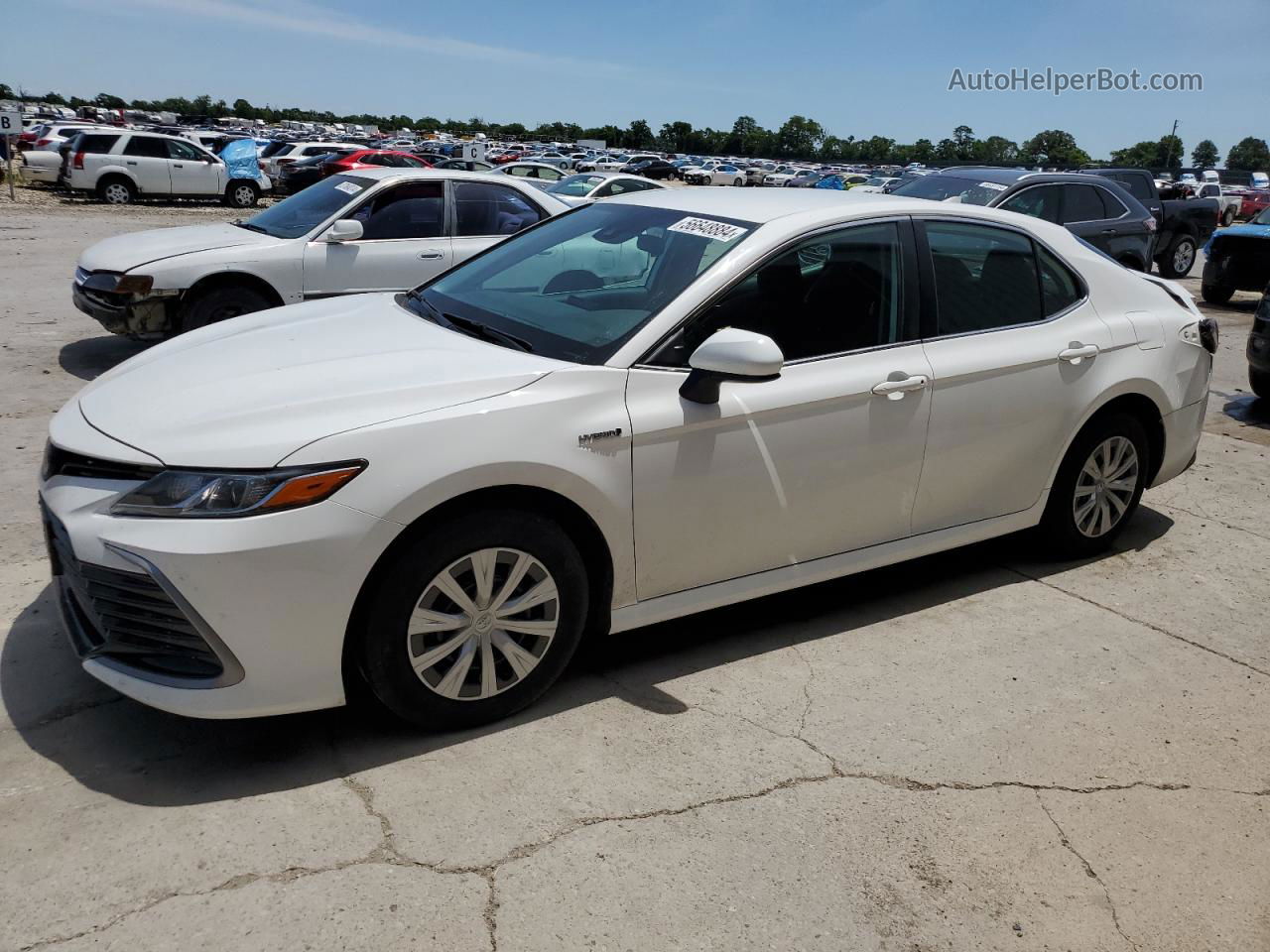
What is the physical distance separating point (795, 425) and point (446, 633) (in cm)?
143

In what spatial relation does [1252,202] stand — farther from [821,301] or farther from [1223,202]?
[821,301]

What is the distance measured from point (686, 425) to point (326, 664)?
1362 millimetres

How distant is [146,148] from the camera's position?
2422 cm

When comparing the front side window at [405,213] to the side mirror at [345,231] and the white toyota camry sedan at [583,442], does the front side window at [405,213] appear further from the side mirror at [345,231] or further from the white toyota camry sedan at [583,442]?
the white toyota camry sedan at [583,442]

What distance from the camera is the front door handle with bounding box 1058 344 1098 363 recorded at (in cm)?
452

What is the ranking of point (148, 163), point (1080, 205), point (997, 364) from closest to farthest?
point (997, 364)
point (1080, 205)
point (148, 163)

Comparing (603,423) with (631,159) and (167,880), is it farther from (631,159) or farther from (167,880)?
(631,159)

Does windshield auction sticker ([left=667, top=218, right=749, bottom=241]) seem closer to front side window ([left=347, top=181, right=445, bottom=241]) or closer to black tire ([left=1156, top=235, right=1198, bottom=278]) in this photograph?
front side window ([left=347, top=181, right=445, bottom=241])

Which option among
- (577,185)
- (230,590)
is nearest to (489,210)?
(230,590)

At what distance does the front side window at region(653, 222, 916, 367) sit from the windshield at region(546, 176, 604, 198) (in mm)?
13946

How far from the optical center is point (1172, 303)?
510 cm

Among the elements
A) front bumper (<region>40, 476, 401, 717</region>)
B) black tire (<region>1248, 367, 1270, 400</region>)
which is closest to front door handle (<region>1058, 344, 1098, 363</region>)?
front bumper (<region>40, 476, 401, 717</region>)

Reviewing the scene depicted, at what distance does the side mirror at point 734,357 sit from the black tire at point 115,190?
80.3 ft

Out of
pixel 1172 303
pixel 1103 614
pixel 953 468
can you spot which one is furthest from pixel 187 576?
pixel 1172 303
